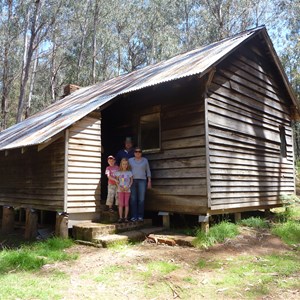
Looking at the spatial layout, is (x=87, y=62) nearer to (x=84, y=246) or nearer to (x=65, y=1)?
(x=65, y=1)

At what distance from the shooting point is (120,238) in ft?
25.6

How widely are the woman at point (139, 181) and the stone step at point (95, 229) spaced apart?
0.42 metres

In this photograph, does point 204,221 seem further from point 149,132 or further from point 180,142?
point 149,132

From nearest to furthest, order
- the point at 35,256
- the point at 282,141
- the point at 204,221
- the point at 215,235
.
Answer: the point at 35,256 < the point at 215,235 < the point at 204,221 < the point at 282,141

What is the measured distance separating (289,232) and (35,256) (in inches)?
242

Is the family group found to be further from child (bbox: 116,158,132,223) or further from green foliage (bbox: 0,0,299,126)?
green foliage (bbox: 0,0,299,126)

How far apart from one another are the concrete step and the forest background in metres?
22.6

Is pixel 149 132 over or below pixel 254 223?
over

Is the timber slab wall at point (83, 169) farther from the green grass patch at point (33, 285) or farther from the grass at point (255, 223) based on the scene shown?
the grass at point (255, 223)

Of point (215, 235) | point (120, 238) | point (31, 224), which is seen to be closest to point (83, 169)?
point (120, 238)

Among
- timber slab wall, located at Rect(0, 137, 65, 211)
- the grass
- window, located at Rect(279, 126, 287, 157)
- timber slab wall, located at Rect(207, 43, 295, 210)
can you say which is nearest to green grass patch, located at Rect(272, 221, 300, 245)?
the grass

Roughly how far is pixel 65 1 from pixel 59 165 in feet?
73.3

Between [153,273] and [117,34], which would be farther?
[117,34]

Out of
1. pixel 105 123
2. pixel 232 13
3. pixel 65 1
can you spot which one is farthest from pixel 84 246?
pixel 232 13
